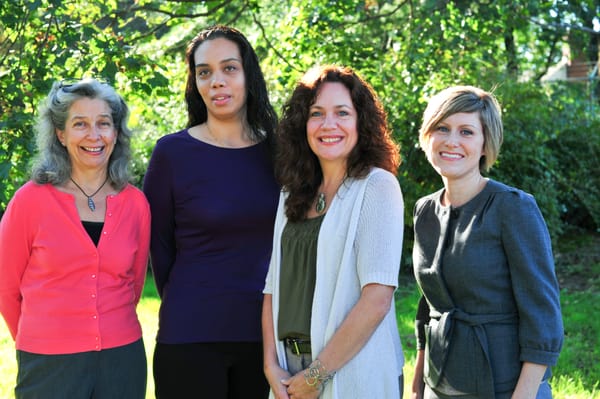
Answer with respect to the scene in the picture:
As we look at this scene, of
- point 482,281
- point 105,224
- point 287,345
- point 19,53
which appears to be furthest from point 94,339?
point 19,53

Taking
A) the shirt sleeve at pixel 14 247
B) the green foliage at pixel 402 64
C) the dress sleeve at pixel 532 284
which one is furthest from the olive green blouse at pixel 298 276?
the green foliage at pixel 402 64

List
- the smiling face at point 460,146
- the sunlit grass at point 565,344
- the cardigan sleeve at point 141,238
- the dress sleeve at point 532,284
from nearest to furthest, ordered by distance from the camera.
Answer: the dress sleeve at point 532,284 → the smiling face at point 460,146 → the cardigan sleeve at point 141,238 → the sunlit grass at point 565,344

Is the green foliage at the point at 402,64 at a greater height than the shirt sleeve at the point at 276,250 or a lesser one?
greater

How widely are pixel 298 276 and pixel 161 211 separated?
0.86 meters

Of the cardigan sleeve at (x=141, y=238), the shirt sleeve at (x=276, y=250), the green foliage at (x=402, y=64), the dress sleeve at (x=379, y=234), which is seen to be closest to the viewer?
the dress sleeve at (x=379, y=234)

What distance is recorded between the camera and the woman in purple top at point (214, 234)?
10.7ft

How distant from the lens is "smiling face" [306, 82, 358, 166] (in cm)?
289

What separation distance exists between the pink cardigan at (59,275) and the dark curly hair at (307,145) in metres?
0.82

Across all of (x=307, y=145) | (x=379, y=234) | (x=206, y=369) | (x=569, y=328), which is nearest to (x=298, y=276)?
(x=379, y=234)

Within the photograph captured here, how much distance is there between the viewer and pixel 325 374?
9.03 ft

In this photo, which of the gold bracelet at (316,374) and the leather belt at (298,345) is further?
the leather belt at (298,345)

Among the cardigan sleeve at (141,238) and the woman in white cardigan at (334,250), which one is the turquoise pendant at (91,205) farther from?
the woman in white cardigan at (334,250)

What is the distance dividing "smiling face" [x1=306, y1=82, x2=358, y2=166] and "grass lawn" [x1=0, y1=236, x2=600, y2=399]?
310 cm

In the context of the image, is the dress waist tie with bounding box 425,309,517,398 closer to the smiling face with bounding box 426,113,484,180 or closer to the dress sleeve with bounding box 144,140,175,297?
the smiling face with bounding box 426,113,484,180
